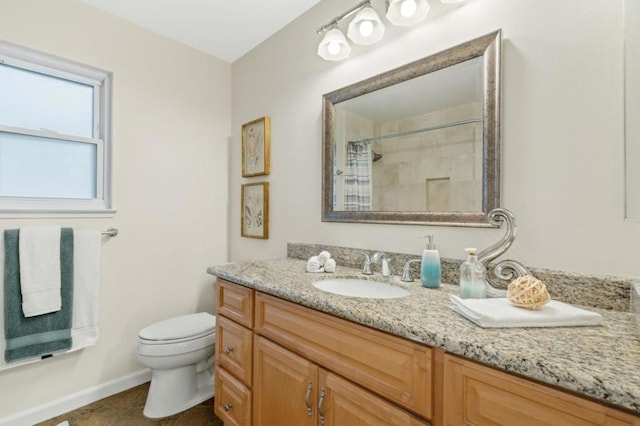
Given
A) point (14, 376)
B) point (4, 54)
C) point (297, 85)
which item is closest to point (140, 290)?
point (14, 376)

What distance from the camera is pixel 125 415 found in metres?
1.72

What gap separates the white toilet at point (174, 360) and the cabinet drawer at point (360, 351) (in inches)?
30.0

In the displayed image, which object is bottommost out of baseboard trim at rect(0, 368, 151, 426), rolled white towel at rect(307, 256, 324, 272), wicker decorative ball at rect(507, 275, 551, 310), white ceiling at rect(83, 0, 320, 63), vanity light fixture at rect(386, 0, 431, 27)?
baseboard trim at rect(0, 368, 151, 426)

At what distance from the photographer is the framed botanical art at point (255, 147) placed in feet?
6.87

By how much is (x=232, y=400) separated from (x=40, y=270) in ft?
4.07

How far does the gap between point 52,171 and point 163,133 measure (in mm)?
675

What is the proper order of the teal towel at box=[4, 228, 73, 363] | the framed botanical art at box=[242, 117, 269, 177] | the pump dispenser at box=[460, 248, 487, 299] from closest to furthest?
the pump dispenser at box=[460, 248, 487, 299] < the teal towel at box=[4, 228, 73, 363] < the framed botanical art at box=[242, 117, 269, 177]

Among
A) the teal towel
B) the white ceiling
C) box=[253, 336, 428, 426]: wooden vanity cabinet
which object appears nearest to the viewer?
box=[253, 336, 428, 426]: wooden vanity cabinet

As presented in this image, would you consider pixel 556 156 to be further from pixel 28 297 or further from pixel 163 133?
pixel 28 297

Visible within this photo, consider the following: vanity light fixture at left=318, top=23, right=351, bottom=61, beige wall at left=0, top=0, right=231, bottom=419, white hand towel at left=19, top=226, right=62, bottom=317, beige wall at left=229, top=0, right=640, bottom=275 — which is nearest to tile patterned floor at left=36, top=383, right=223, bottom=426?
beige wall at left=0, top=0, right=231, bottom=419

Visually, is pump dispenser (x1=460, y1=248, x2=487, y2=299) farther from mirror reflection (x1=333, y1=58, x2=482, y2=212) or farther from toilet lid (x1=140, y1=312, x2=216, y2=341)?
toilet lid (x1=140, y1=312, x2=216, y2=341)

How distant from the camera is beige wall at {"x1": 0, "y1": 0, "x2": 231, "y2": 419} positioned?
5.58 feet

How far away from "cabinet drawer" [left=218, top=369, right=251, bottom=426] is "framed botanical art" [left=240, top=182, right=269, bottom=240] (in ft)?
3.02

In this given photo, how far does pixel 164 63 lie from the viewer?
7.04ft
